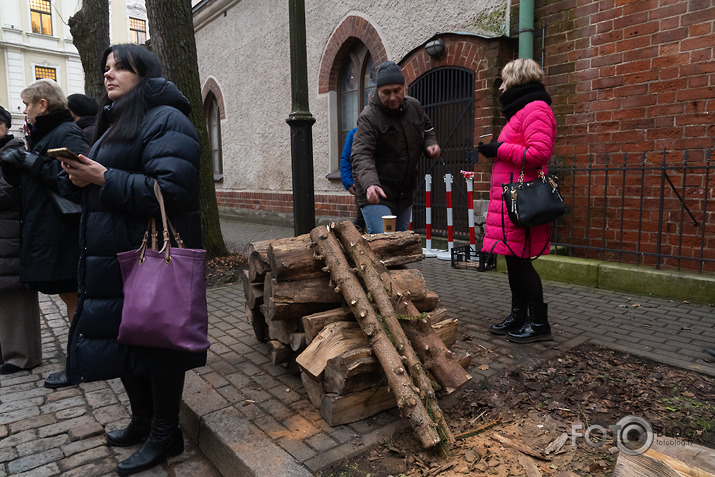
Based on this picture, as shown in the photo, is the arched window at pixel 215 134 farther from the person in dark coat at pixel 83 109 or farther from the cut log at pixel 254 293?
the cut log at pixel 254 293

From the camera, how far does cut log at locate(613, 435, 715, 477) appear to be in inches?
60.9

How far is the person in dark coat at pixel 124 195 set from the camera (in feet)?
7.08

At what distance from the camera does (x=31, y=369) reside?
12.1 ft

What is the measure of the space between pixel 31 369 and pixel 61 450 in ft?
4.53

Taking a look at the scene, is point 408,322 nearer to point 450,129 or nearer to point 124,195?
point 124,195

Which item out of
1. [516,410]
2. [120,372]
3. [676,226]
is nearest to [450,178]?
A: [676,226]

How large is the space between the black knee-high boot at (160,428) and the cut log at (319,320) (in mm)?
723

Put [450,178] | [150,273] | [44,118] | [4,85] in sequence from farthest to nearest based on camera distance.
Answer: [4,85] → [450,178] → [44,118] → [150,273]

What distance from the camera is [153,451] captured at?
2.44m

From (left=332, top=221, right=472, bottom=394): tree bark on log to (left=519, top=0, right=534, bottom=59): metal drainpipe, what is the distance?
4.47m

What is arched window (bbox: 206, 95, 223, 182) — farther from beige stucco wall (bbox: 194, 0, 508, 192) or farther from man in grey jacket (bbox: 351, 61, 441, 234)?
man in grey jacket (bbox: 351, 61, 441, 234)

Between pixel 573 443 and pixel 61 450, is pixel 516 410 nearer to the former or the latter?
pixel 573 443

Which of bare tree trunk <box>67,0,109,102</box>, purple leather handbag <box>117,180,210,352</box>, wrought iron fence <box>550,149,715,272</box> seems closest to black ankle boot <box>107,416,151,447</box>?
purple leather handbag <box>117,180,210,352</box>

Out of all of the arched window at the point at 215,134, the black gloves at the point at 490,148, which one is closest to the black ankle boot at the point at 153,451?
the black gloves at the point at 490,148
